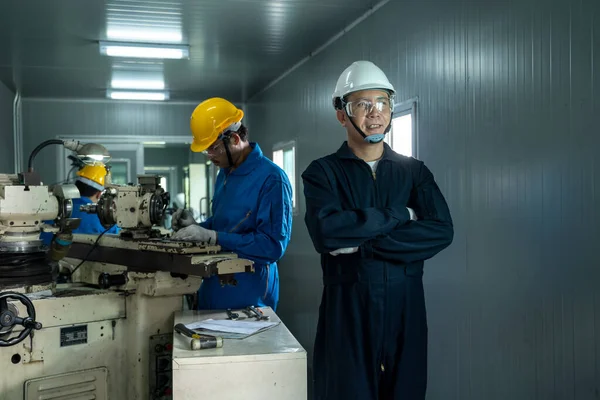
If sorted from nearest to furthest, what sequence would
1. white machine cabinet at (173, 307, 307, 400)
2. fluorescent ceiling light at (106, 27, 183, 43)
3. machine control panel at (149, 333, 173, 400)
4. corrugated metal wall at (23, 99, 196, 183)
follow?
white machine cabinet at (173, 307, 307, 400), machine control panel at (149, 333, 173, 400), fluorescent ceiling light at (106, 27, 183, 43), corrugated metal wall at (23, 99, 196, 183)

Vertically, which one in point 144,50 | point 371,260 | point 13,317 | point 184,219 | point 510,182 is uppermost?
point 144,50

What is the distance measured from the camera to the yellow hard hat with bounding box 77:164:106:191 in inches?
143

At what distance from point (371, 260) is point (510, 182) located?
2.67 ft

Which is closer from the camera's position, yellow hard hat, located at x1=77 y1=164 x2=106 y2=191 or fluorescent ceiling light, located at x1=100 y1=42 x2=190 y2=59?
yellow hard hat, located at x1=77 y1=164 x2=106 y2=191

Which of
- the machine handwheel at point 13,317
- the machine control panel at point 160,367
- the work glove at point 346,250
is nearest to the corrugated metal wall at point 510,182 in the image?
the work glove at point 346,250

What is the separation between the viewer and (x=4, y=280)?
2094 mm

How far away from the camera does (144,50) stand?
456 centimetres

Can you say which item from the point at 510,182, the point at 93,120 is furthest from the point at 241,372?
the point at 93,120

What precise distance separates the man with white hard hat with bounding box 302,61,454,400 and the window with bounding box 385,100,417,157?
1123mm

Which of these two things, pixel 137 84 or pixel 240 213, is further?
pixel 137 84

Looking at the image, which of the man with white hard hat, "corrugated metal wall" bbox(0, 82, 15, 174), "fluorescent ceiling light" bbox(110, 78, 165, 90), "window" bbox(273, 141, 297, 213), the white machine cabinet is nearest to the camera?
the white machine cabinet

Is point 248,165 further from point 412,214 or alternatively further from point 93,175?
point 93,175

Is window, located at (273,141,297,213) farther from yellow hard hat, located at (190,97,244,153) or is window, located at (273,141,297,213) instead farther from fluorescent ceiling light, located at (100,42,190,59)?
yellow hard hat, located at (190,97,244,153)

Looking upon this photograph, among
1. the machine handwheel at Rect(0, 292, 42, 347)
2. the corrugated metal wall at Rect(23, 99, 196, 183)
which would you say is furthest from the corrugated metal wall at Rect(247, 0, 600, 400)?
the corrugated metal wall at Rect(23, 99, 196, 183)
